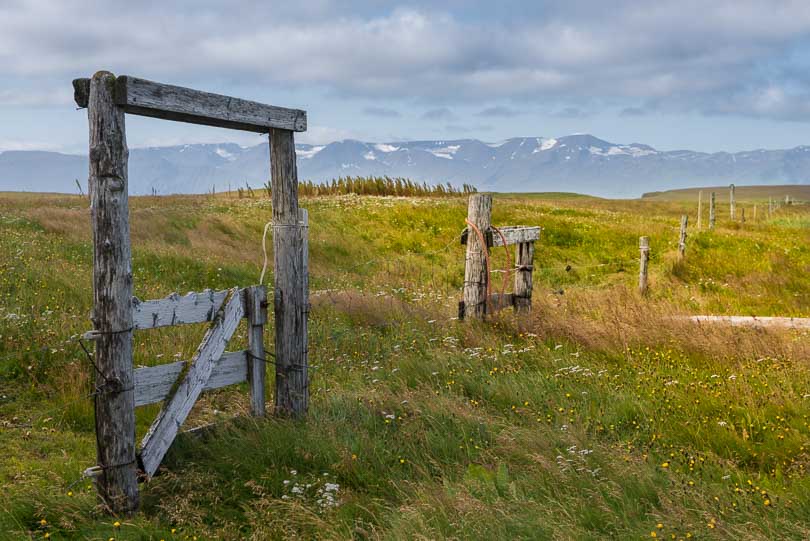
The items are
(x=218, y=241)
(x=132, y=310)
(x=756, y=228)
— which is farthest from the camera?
(x=756, y=228)

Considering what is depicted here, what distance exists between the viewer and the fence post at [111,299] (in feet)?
15.5

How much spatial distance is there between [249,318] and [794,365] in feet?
19.2

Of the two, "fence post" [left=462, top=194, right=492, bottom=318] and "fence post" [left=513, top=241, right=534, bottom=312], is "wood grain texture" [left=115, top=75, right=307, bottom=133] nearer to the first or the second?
"fence post" [left=462, top=194, right=492, bottom=318]

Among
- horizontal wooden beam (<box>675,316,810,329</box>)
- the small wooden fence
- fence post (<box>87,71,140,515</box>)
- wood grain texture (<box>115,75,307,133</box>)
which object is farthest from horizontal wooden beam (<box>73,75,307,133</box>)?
horizontal wooden beam (<box>675,316,810,329</box>)

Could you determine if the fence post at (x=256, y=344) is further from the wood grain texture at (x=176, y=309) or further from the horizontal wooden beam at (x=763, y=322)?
the horizontal wooden beam at (x=763, y=322)

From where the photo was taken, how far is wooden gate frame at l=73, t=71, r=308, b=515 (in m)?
4.76

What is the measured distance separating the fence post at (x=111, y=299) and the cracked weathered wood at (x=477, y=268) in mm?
5730

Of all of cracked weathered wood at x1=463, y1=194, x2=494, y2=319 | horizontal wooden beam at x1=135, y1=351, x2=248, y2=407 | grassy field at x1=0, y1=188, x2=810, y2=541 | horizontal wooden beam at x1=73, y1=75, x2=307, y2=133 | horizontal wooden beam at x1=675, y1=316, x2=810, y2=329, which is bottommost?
grassy field at x1=0, y1=188, x2=810, y2=541

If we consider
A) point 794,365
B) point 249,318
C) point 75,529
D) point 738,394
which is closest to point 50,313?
point 249,318

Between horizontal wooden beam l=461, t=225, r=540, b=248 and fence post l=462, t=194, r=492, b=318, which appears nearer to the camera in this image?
fence post l=462, t=194, r=492, b=318

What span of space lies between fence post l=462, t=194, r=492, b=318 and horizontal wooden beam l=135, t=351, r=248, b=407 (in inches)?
181

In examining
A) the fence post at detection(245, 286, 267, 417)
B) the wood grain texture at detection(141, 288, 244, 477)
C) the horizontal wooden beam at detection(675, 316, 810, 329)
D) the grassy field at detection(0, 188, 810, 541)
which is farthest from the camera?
the horizontal wooden beam at detection(675, 316, 810, 329)

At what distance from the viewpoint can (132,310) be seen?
16.4ft

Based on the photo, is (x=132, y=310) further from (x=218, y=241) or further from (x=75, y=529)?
(x=218, y=241)
